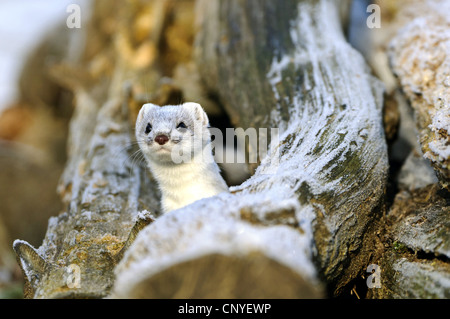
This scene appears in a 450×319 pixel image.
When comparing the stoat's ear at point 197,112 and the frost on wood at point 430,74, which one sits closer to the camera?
the frost on wood at point 430,74

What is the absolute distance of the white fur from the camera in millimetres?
3336

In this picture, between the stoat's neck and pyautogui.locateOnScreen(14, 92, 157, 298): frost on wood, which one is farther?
the stoat's neck

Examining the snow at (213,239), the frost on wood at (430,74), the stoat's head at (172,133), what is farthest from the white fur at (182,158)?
the frost on wood at (430,74)

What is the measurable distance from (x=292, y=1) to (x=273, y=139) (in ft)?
6.18

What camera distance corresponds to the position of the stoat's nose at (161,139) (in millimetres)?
3148

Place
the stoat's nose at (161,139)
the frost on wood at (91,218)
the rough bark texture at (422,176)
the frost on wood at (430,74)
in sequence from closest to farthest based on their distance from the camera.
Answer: the rough bark texture at (422,176) < the frost on wood at (91,218) < the frost on wood at (430,74) < the stoat's nose at (161,139)

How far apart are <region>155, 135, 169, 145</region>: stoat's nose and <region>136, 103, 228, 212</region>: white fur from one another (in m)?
0.10

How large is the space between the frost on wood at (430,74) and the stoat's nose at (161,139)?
1.91m

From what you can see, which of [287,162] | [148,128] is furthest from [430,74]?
[148,128]

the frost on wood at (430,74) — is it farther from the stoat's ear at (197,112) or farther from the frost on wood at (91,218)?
the frost on wood at (91,218)

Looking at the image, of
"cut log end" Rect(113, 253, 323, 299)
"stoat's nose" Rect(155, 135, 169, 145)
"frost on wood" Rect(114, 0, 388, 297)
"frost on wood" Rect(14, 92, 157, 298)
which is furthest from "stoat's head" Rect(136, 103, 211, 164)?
"cut log end" Rect(113, 253, 323, 299)

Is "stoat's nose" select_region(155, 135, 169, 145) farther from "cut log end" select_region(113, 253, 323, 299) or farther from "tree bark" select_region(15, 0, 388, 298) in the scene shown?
"cut log end" select_region(113, 253, 323, 299)

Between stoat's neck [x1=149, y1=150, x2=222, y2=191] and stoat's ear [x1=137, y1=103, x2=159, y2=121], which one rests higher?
stoat's ear [x1=137, y1=103, x2=159, y2=121]

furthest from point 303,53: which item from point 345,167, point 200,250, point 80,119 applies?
point 80,119
